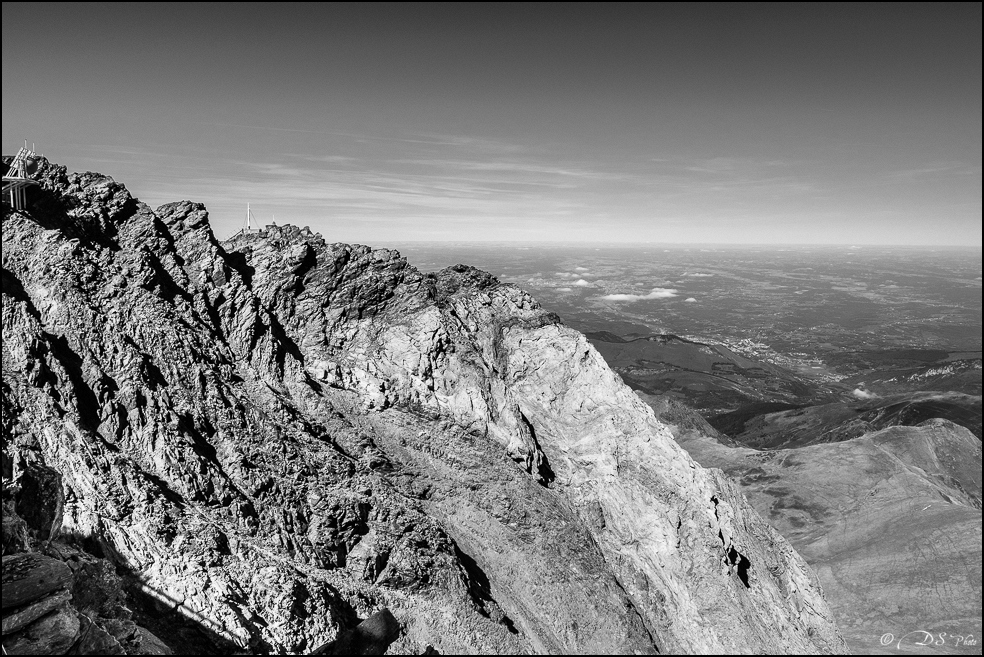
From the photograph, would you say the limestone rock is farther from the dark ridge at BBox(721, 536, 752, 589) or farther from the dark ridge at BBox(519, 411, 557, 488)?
the dark ridge at BBox(721, 536, 752, 589)

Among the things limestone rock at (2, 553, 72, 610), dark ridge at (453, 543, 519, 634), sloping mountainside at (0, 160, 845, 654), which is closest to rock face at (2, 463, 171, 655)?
limestone rock at (2, 553, 72, 610)

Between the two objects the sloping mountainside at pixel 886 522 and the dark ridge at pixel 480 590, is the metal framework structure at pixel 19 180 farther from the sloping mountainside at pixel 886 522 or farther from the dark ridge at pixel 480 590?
the sloping mountainside at pixel 886 522

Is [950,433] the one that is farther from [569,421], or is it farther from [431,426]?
[431,426]

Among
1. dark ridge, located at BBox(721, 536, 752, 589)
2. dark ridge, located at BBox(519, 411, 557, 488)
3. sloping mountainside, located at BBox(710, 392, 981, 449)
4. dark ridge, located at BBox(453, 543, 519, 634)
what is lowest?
sloping mountainside, located at BBox(710, 392, 981, 449)

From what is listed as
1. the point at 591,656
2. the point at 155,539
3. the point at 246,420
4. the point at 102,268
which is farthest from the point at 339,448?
the point at 591,656

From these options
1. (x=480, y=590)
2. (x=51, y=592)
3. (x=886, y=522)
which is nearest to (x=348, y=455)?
(x=480, y=590)
